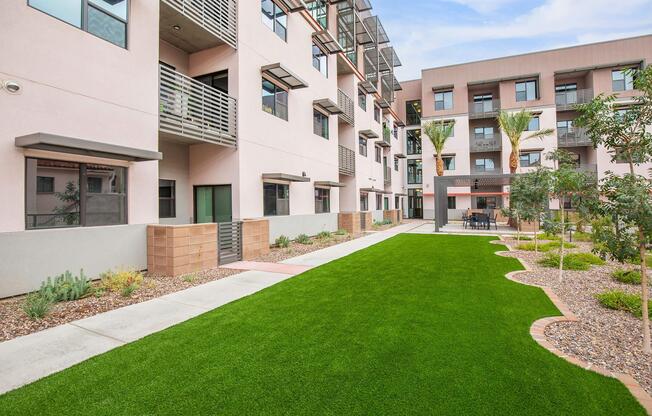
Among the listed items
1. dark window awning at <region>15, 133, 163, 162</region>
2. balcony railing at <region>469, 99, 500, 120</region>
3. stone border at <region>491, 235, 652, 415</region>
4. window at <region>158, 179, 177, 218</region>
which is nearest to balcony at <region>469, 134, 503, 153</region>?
balcony railing at <region>469, 99, 500, 120</region>

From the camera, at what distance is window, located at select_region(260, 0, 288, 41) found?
13.8 meters

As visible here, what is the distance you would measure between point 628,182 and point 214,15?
1211cm

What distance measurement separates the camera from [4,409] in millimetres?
3082

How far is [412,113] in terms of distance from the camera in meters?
39.0

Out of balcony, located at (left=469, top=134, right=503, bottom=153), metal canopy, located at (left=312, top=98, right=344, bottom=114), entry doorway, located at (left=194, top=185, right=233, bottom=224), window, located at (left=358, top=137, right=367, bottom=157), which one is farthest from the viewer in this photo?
balcony, located at (left=469, top=134, right=503, bottom=153)

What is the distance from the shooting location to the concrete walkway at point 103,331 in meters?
3.90

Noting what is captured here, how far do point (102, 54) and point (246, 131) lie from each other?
5.19m

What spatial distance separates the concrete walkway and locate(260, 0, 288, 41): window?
37.5 ft

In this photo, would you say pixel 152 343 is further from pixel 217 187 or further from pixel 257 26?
pixel 257 26

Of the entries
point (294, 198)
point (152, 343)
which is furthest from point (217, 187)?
point (152, 343)

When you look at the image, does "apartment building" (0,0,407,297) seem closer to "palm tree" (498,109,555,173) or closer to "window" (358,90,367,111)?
A: "window" (358,90,367,111)

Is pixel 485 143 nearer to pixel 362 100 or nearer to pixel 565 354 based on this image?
pixel 362 100

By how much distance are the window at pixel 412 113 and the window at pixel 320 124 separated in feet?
73.3

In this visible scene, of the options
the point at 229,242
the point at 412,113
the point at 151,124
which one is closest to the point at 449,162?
the point at 412,113
